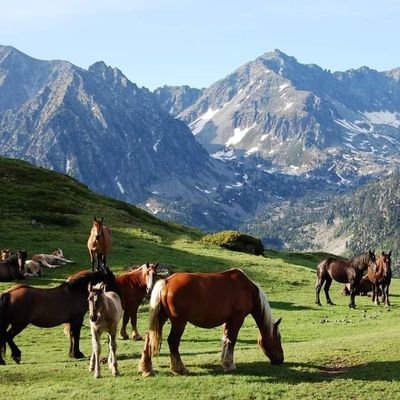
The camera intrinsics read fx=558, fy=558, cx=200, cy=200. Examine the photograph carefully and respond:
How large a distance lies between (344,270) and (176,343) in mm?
24459

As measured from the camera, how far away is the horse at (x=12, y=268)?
36281mm

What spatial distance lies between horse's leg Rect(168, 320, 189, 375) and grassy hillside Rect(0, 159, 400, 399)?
1.20 ft

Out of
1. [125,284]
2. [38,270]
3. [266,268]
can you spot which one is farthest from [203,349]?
[266,268]

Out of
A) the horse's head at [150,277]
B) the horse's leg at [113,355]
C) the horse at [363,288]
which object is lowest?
the horse at [363,288]

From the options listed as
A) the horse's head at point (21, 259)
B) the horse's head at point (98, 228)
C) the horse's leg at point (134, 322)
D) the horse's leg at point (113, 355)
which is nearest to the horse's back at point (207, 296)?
the horse's leg at point (113, 355)

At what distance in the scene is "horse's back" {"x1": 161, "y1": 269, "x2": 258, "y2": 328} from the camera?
16188 mm

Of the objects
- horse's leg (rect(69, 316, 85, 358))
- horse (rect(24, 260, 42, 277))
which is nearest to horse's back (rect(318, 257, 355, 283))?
horse (rect(24, 260, 42, 277))

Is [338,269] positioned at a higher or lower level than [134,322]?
higher

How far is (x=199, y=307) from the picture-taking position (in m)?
16.4

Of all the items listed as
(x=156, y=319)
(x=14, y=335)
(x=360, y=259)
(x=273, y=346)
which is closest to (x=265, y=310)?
(x=273, y=346)

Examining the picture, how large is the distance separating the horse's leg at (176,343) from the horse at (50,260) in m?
27.0

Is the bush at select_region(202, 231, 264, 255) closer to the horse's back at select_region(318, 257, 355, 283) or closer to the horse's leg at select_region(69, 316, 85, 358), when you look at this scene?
the horse's back at select_region(318, 257, 355, 283)

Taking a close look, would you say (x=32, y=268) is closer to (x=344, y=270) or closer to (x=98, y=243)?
(x=98, y=243)

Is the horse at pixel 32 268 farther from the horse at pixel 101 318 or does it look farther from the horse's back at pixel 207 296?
the horse's back at pixel 207 296
